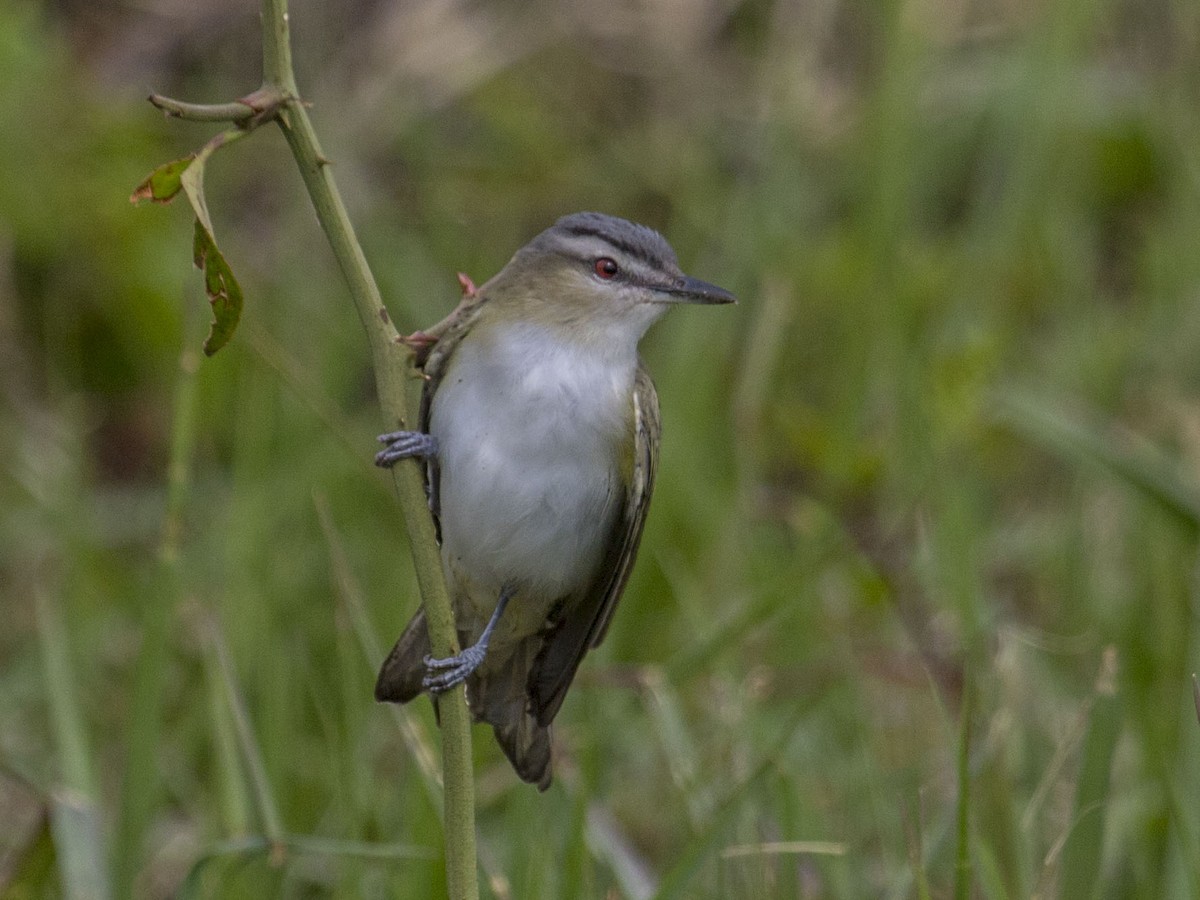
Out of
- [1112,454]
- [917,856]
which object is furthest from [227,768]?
[1112,454]

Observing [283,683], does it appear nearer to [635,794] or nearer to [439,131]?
[635,794]

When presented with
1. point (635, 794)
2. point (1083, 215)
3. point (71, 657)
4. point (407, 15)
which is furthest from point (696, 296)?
point (407, 15)

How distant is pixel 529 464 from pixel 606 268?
0.40 m

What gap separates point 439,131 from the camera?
7676mm

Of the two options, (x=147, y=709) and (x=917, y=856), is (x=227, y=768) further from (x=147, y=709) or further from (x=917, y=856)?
(x=917, y=856)

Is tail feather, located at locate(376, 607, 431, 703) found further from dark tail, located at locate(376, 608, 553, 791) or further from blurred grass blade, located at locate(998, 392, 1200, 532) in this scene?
blurred grass blade, located at locate(998, 392, 1200, 532)

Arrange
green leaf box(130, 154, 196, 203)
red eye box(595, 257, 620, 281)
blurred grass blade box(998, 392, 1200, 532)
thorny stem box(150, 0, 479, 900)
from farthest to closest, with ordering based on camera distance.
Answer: blurred grass blade box(998, 392, 1200, 532), red eye box(595, 257, 620, 281), green leaf box(130, 154, 196, 203), thorny stem box(150, 0, 479, 900)

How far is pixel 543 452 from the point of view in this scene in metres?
2.74

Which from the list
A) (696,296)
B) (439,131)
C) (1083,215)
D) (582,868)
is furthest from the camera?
(439,131)

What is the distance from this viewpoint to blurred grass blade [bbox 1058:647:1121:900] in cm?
241

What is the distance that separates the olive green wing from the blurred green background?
0.25m

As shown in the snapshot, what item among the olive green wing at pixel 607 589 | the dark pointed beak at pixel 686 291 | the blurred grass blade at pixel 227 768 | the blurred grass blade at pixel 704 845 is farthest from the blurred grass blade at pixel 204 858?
the dark pointed beak at pixel 686 291

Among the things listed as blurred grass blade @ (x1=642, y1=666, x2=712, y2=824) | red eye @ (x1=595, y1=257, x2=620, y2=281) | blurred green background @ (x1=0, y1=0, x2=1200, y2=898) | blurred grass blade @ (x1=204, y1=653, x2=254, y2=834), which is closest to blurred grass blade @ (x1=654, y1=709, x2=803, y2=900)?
blurred green background @ (x1=0, y1=0, x2=1200, y2=898)

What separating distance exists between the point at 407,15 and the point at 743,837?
560 centimetres
